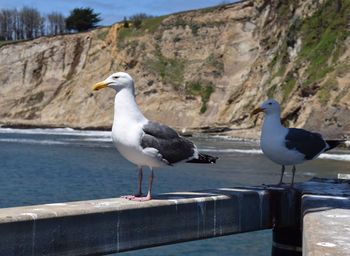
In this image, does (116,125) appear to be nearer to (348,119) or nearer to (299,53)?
(348,119)

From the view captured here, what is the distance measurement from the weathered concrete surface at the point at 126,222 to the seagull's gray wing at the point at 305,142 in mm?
805

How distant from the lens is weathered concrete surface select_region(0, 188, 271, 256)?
7000mm

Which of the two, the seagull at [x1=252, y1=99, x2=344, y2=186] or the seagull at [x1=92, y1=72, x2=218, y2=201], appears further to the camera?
the seagull at [x1=252, y1=99, x2=344, y2=186]

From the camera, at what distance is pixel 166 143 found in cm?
813

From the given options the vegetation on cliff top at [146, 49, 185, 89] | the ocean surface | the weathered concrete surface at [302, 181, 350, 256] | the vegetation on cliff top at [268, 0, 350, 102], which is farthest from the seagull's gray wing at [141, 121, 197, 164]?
the vegetation on cliff top at [146, 49, 185, 89]

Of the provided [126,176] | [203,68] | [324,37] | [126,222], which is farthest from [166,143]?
[203,68]

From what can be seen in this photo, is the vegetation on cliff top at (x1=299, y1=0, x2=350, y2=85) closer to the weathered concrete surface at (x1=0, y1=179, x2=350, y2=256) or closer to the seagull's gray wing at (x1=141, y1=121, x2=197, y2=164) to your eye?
the weathered concrete surface at (x1=0, y1=179, x2=350, y2=256)

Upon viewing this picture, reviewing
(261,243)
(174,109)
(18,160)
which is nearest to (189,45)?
(174,109)

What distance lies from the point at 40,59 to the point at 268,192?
277 ft

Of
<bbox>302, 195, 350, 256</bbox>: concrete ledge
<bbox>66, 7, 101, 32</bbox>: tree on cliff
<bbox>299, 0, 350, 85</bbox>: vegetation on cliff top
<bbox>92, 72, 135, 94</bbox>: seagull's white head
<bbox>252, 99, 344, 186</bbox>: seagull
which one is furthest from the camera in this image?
<bbox>66, 7, 101, 32</bbox>: tree on cliff

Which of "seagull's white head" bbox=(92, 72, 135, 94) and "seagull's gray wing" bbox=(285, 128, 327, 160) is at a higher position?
"seagull's white head" bbox=(92, 72, 135, 94)

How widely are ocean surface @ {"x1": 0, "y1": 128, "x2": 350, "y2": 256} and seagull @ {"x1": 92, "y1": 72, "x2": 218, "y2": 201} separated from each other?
4.41 metres

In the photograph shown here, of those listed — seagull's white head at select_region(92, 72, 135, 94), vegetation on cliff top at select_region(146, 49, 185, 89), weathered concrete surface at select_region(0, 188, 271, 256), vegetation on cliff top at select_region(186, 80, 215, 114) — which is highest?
vegetation on cliff top at select_region(146, 49, 185, 89)

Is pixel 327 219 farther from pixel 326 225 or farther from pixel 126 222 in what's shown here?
pixel 126 222
